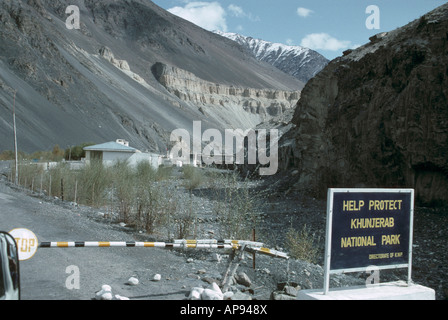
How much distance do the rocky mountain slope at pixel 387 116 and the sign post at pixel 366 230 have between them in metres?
13.4

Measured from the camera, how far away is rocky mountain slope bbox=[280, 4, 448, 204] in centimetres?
1811

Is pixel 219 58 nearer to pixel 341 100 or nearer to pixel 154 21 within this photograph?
pixel 154 21

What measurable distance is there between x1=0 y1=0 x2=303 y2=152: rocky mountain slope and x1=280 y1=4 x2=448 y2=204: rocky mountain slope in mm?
36959

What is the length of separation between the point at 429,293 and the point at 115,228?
7.45m

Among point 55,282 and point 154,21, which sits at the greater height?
point 154,21

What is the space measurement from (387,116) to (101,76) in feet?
245

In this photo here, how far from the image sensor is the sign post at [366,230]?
525 centimetres

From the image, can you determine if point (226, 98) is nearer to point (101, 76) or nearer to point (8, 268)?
point (101, 76)

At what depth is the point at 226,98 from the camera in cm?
12688

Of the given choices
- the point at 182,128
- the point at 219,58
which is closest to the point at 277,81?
the point at 219,58

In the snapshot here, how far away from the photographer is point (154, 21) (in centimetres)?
14600
